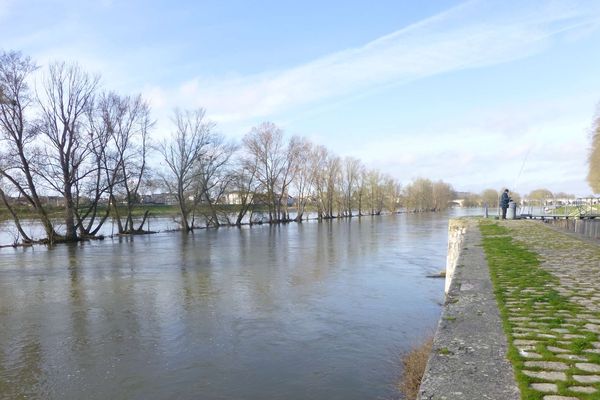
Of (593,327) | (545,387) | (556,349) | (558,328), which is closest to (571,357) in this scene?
(556,349)

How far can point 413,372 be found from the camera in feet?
20.7

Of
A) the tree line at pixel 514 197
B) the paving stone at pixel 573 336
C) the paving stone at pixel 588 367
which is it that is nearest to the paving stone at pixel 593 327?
the paving stone at pixel 573 336

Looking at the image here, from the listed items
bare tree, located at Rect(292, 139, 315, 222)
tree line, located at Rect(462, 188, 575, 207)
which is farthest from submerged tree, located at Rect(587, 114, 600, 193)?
bare tree, located at Rect(292, 139, 315, 222)

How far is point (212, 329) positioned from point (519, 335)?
21.2 feet

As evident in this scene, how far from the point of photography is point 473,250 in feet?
40.2

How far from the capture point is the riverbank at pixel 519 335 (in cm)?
351

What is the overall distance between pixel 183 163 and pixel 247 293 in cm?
3740

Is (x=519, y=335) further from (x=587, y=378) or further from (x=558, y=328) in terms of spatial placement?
(x=587, y=378)

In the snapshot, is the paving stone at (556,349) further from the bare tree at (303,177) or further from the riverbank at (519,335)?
the bare tree at (303,177)

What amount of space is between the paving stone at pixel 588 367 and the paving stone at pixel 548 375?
0.25 meters

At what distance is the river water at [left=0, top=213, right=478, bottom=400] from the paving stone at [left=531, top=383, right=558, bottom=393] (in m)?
3.18

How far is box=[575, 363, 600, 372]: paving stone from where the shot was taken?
3.77 meters

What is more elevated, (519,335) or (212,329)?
(519,335)

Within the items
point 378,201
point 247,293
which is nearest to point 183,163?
point 247,293
